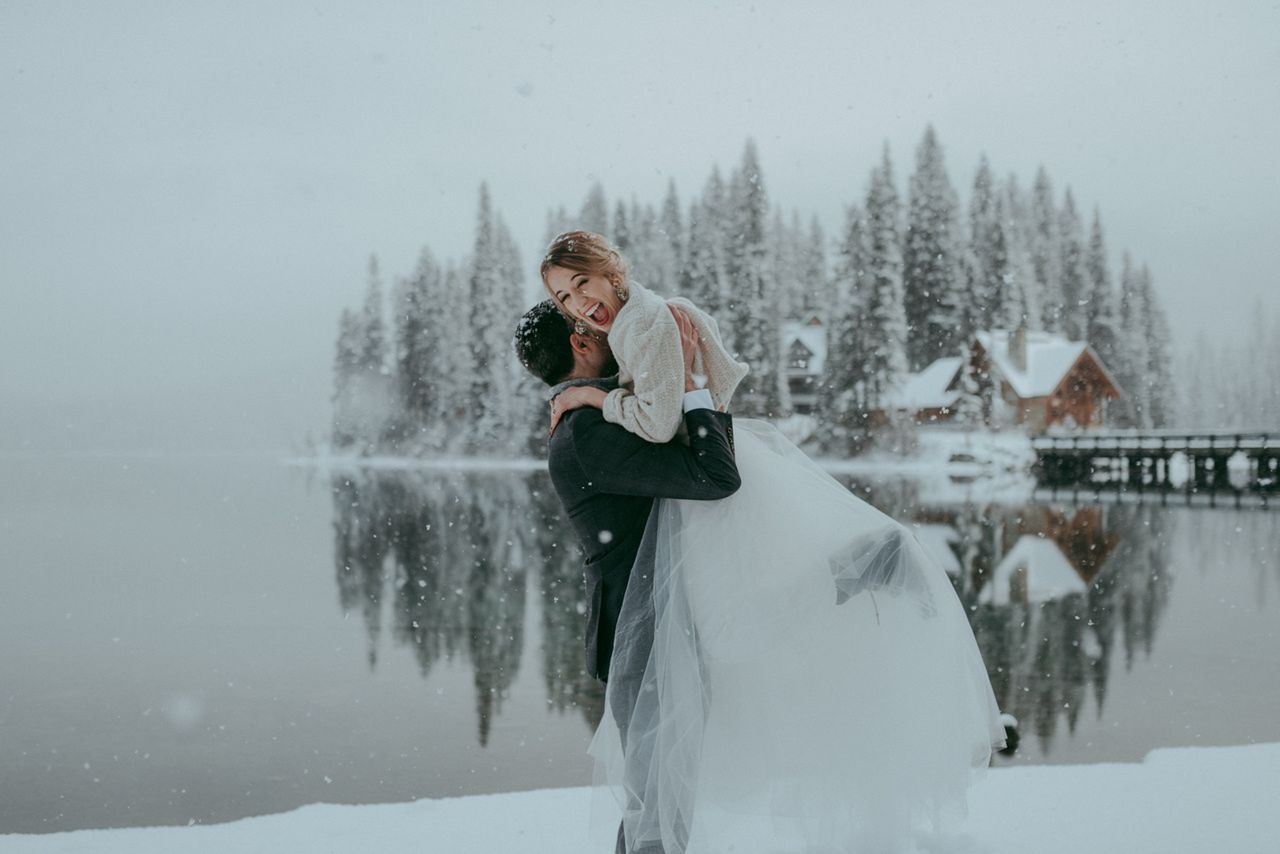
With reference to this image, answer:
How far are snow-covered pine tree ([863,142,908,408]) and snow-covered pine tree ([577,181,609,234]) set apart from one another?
1564 cm

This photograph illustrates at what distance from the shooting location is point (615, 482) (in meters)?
2.50

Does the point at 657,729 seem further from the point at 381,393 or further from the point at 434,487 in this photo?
the point at 381,393

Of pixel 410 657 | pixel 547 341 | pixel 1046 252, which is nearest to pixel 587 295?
pixel 547 341

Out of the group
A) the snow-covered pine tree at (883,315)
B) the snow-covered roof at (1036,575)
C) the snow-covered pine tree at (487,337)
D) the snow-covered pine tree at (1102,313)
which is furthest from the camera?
the snow-covered pine tree at (1102,313)

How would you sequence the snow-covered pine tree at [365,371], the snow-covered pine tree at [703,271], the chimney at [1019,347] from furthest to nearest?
1. the snow-covered pine tree at [365,371]
2. the chimney at [1019,347]
3. the snow-covered pine tree at [703,271]

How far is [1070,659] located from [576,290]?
928cm

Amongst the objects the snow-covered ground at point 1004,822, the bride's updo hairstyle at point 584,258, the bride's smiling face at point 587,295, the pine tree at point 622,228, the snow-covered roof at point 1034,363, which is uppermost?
the pine tree at point 622,228

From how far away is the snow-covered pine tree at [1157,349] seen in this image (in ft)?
Answer: 198

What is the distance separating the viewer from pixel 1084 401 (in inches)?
2092

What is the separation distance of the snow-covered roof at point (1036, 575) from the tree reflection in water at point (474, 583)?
19.8 feet

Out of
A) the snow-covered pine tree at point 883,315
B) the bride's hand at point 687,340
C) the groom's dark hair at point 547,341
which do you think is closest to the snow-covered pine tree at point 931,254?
the snow-covered pine tree at point 883,315

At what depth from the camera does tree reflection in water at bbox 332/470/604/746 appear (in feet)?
32.8

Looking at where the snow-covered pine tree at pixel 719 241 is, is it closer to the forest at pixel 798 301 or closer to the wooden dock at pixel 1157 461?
the forest at pixel 798 301

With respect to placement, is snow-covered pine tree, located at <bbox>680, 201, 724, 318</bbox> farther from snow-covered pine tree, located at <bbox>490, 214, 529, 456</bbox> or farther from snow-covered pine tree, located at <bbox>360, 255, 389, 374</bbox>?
snow-covered pine tree, located at <bbox>360, 255, 389, 374</bbox>
